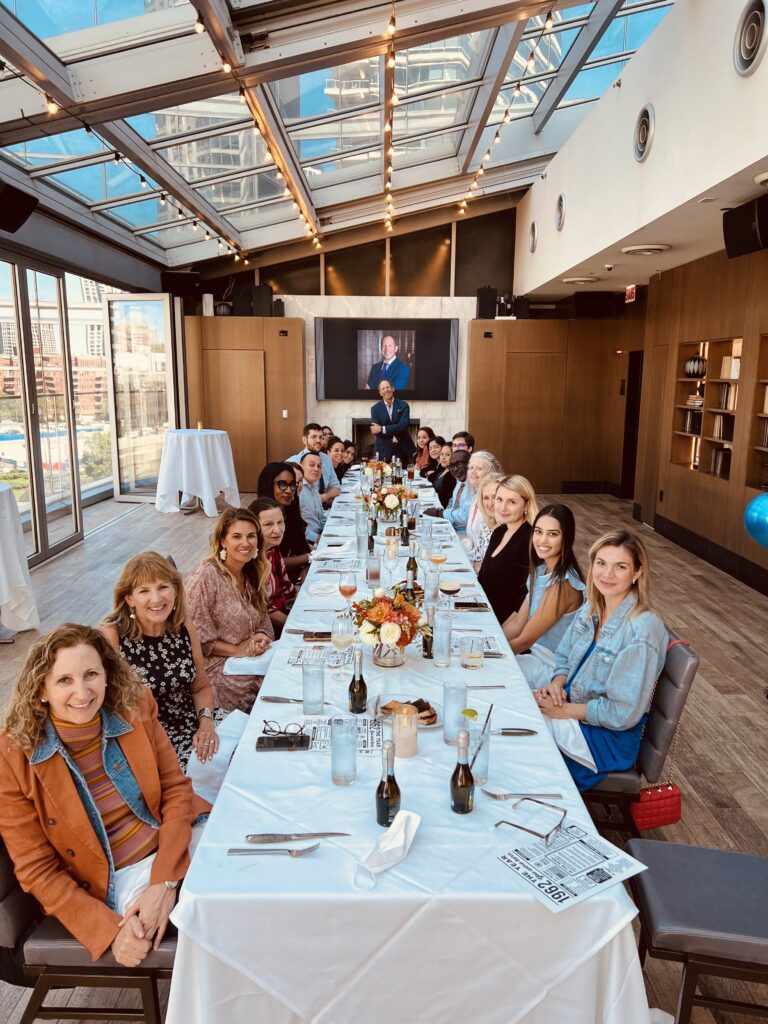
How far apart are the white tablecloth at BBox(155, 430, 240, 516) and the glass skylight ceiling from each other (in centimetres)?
270

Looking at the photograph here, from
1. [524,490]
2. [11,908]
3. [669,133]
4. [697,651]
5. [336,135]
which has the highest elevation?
[336,135]

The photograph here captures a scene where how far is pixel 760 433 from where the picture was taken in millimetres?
Result: 6809

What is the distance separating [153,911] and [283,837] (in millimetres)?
415

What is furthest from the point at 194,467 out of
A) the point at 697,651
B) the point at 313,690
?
the point at 313,690

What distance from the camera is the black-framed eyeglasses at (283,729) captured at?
7.24ft

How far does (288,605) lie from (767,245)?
169 inches

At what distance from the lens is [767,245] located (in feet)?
17.7

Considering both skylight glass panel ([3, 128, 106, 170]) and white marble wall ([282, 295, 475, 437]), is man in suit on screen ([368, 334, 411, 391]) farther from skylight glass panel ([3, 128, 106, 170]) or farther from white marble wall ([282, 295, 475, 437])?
skylight glass panel ([3, 128, 106, 170])

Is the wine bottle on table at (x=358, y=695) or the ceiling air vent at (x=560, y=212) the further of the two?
the ceiling air vent at (x=560, y=212)

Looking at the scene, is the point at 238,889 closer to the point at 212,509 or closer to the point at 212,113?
the point at 212,113

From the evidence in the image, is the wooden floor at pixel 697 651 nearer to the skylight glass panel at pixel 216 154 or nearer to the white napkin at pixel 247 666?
the white napkin at pixel 247 666

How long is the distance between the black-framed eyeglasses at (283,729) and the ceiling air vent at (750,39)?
15.4 feet

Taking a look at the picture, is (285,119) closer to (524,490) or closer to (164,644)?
(524,490)

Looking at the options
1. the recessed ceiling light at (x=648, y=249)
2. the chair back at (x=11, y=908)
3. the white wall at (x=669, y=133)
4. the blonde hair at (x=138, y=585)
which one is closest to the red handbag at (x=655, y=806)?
the blonde hair at (x=138, y=585)
